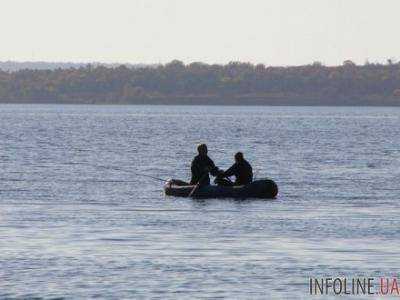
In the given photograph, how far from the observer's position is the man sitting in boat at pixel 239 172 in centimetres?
4566

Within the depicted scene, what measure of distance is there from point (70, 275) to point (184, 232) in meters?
7.51

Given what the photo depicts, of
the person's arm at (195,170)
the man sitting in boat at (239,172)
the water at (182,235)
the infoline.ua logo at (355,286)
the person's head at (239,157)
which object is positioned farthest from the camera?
the person's arm at (195,170)

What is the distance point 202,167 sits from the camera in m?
45.9

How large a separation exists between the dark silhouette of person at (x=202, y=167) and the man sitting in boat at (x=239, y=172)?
355mm

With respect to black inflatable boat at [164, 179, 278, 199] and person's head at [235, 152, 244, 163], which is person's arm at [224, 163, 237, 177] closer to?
person's head at [235, 152, 244, 163]

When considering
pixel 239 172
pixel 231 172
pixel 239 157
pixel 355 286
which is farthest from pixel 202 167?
pixel 355 286

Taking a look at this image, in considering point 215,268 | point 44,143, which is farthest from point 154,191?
point 44,143

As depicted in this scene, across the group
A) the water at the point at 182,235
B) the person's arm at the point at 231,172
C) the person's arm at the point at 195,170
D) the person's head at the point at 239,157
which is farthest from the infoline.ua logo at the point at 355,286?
the person's arm at the point at 195,170

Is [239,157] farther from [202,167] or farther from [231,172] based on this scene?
[202,167]

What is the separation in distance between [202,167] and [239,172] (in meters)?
1.14

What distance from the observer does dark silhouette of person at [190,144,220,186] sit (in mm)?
45469

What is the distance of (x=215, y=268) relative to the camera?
30.5 metres

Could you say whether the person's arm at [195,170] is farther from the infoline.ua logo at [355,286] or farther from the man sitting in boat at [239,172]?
the infoline.ua logo at [355,286]

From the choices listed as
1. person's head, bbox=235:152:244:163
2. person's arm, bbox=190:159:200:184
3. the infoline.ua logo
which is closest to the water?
the infoline.ua logo
